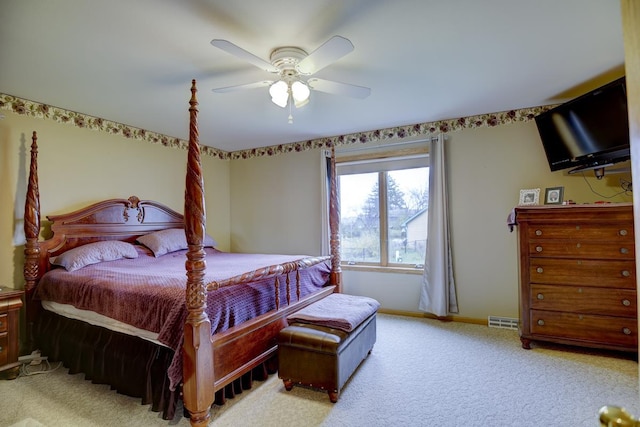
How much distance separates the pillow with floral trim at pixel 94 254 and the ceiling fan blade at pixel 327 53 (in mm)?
2559

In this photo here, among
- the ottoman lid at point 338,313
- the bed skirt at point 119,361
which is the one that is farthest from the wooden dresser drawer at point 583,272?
the bed skirt at point 119,361

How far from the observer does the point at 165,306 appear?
78.6 inches

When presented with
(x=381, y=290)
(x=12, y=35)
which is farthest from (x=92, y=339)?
(x=381, y=290)

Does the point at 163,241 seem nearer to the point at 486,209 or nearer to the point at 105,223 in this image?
the point at 105,223

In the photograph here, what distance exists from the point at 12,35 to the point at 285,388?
292 cm

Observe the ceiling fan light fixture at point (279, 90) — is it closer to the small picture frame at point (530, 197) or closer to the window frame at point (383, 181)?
the window frame at point (383, 181)

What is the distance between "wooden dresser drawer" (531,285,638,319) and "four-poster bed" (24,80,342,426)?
74.8 inches

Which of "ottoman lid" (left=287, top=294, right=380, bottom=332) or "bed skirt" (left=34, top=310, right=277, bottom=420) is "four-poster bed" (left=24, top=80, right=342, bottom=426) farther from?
"ottoman lid" (left=287, top=294, right=380, bottom=332)

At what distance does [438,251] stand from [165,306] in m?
2.90

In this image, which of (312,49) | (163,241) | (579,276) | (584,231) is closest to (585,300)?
(579,276)

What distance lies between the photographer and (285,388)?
2.31 metres

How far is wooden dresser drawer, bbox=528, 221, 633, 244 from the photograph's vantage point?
2596 mm

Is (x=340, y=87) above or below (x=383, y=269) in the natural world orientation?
above

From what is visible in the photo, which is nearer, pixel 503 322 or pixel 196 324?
pixel 196 324
